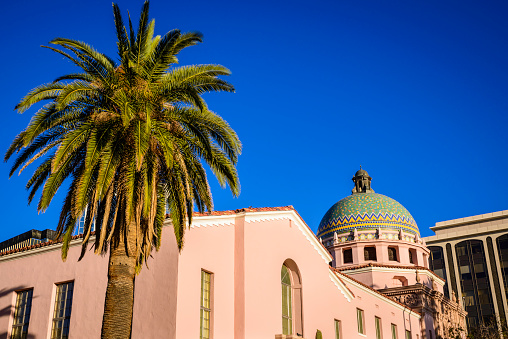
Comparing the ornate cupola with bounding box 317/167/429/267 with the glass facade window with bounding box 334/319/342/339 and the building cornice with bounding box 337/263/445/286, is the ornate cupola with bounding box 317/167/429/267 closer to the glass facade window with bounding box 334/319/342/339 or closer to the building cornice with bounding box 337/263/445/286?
the building cornice with bounding box 337/263/445/286

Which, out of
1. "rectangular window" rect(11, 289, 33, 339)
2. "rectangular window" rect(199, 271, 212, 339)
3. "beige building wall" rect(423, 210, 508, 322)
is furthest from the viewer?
"beige building wall" rect(423, 210, 508, 322)

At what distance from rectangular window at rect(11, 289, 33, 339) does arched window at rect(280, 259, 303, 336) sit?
11.0 m

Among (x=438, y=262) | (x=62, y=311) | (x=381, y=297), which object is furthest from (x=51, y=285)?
(x=438, y=262)

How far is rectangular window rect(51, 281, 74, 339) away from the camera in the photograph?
24.1 metres

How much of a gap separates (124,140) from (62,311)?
10.9 metres

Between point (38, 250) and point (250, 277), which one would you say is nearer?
point (250, 277)

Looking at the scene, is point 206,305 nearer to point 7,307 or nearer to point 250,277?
point 250,277

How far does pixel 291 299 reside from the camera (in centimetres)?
2680

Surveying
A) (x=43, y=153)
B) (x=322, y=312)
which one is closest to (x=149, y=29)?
(x=43, y=153)

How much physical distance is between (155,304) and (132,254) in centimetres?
468

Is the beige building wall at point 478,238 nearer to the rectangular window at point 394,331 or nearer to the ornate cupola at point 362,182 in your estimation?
the ornate cupola at point 362,182

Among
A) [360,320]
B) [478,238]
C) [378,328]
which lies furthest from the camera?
[478,238]

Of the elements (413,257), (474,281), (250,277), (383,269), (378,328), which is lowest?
(378,328)

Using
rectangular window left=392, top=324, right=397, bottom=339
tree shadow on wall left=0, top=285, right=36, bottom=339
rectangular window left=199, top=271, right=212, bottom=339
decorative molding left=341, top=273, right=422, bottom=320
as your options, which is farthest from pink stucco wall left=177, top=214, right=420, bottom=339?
rectangular window left=392, top=324, right=397, bottom=339
